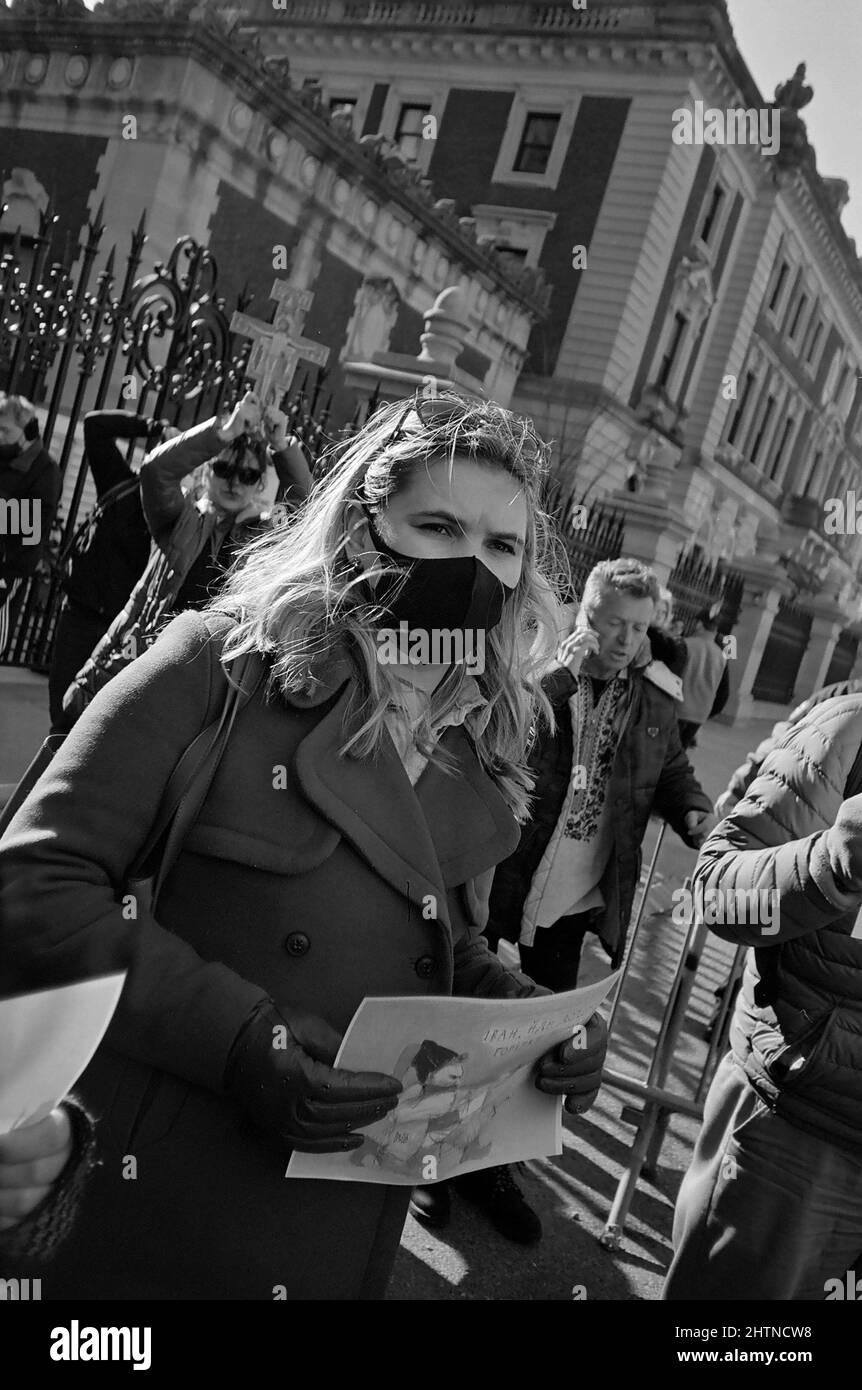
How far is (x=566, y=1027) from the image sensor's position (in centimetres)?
184

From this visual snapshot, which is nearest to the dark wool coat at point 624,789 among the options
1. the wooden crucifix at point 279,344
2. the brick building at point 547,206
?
the wooden crucifix at point 279,344

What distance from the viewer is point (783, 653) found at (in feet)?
63.8

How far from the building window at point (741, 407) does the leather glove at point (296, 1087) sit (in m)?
37.0

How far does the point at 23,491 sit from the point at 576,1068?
389 cm

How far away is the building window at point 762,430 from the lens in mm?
39312

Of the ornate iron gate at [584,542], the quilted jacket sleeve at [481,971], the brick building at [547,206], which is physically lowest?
the quilted jacket sleeve at [481,971]

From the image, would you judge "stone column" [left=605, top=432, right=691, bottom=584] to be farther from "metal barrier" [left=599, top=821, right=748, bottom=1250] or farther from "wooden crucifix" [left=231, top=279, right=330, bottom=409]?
"metal barrier" [left=599, top=821, right=748, bottom=1250]

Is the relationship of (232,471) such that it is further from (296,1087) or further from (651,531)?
(651,531)

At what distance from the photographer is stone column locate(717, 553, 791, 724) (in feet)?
55.5

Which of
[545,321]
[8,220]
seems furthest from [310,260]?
[545,321]

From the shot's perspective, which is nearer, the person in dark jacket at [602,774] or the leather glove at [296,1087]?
the leather glove at [296,1087]

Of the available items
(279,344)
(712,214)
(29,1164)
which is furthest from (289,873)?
(712,214)

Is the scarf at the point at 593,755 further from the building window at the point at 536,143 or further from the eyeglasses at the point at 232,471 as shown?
the building window at the point at 536,143
